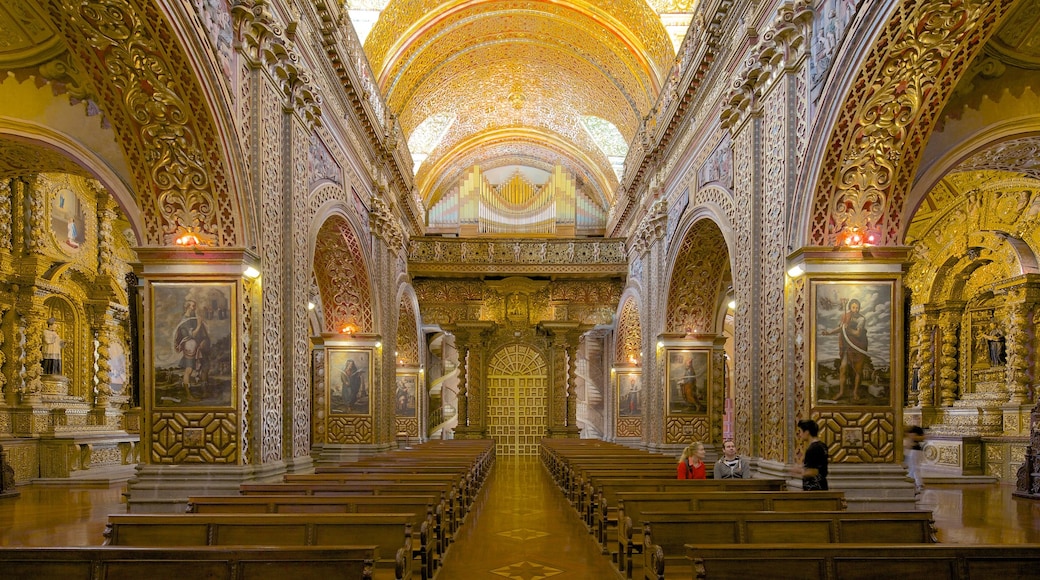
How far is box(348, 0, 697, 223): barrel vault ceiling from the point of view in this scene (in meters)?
17.4

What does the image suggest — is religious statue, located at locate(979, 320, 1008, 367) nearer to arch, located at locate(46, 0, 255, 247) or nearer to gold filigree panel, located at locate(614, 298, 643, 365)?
gold filigree panel, located at locate(614, 298, 643, 365)

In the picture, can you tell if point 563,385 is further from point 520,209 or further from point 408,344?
point 520,209

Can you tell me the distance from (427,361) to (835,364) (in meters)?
21.3

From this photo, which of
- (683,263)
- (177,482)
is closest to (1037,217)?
(683,263)

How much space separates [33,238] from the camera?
551 inches

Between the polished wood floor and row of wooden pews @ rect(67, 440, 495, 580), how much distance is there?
0.59m

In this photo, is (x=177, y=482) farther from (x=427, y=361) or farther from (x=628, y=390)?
(x=427, y=361)

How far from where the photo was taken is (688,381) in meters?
16.0

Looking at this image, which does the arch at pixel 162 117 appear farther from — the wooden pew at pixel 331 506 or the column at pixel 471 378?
the column at pixel 471 378

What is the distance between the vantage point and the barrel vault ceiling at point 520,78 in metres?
17.4

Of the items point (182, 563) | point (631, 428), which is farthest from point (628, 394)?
point (182, 563)

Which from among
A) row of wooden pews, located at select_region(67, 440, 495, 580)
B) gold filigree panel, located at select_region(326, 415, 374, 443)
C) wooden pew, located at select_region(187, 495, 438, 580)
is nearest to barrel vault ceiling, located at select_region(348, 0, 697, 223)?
gold filigree panel, located at select_region(326, 415, 374, 443)

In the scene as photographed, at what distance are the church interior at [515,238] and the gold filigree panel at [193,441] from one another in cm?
3

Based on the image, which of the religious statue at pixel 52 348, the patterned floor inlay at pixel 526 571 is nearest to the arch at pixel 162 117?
the patterned floor inlay at pixel 526 571
